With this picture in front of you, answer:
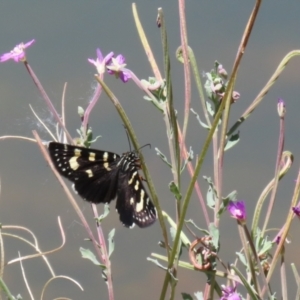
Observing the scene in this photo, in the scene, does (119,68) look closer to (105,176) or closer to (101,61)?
(101,61)

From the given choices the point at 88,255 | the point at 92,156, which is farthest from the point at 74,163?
the point at 88,255

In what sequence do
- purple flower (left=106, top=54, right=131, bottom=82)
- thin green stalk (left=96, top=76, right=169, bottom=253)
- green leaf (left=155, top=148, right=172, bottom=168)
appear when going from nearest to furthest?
thin green stalk (left=96, top=76, right=169, bottom=253) → green leaf (left=155, top=148, right=172, bottom=168) → purple flower (left=106, top=54, right=131, bottom=82)

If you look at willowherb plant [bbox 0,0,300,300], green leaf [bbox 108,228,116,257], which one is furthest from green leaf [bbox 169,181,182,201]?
green leaf [bbox 108,228,116,257]

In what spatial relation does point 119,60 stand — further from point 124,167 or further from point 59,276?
point 59,276

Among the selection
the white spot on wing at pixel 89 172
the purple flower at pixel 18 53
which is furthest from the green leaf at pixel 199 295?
the purple flower at pixel 18 53

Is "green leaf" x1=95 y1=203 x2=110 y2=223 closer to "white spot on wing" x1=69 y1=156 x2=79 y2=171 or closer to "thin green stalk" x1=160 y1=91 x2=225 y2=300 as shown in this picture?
"white spot on wing" x1=69 y1=156 x2=79 y2=171

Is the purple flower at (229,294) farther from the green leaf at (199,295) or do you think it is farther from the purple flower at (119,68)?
the purple flower at (119,68)
